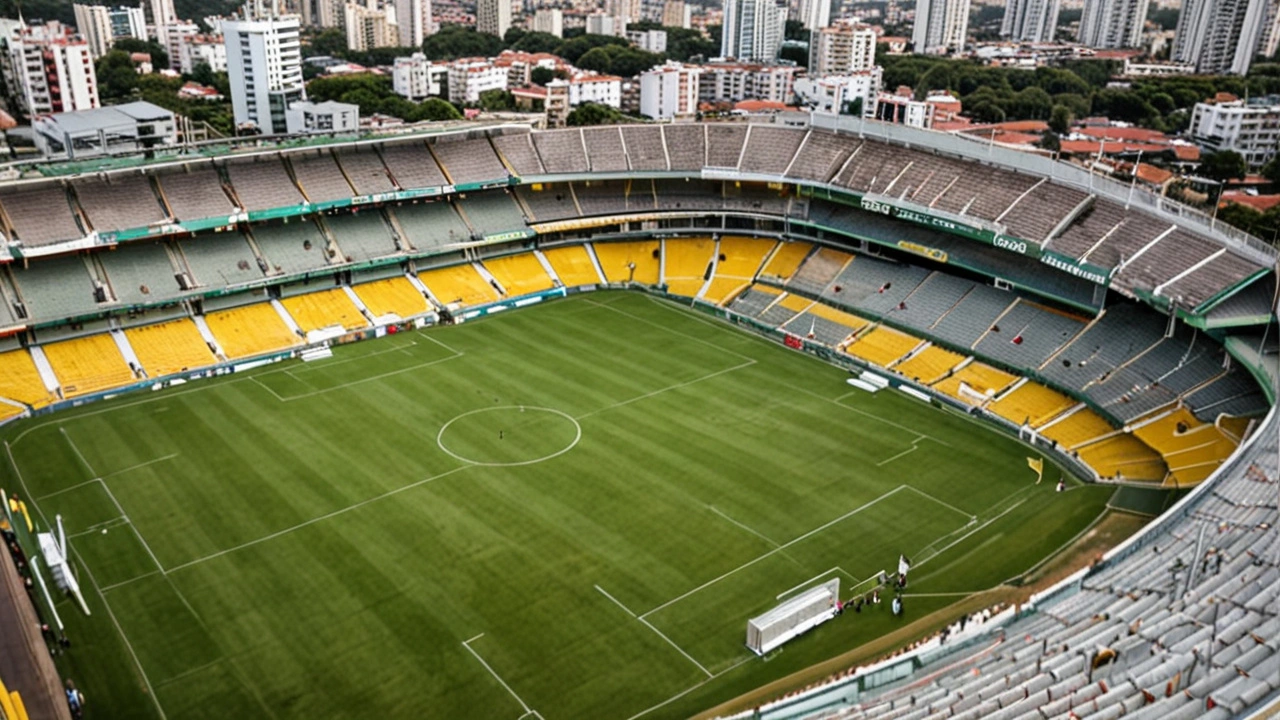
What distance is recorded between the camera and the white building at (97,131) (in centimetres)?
5981

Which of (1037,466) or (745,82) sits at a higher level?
(745,82)

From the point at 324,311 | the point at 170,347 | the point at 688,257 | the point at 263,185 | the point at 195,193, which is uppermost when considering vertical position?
the point at 263,185

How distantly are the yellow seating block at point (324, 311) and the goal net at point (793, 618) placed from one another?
32.2 meters

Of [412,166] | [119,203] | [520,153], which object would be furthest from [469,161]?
[119,203]

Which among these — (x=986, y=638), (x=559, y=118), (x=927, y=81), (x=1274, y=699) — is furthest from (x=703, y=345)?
(x=927, y=81)

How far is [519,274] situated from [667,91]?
78.0 metres

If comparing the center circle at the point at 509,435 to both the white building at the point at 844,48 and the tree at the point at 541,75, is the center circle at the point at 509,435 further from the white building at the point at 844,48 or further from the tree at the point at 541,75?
the white building at the point at 844,48

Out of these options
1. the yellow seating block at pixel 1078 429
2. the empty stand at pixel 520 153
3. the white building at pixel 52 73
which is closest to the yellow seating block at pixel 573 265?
the empty stand at pixel 520 153

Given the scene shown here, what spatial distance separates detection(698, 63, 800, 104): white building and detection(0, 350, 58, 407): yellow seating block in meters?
121

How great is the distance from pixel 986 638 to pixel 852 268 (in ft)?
113

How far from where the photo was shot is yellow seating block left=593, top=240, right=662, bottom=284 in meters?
60.4

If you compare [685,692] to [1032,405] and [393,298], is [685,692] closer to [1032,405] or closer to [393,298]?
[1032,405]

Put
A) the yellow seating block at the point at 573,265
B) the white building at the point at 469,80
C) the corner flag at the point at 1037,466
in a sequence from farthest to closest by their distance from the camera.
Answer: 1. the white building at the point at 469,80
2. the yellow seating block at the point at 573,265
3. the corner flag at the point at 1037,466

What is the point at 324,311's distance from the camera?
53.0 meters
